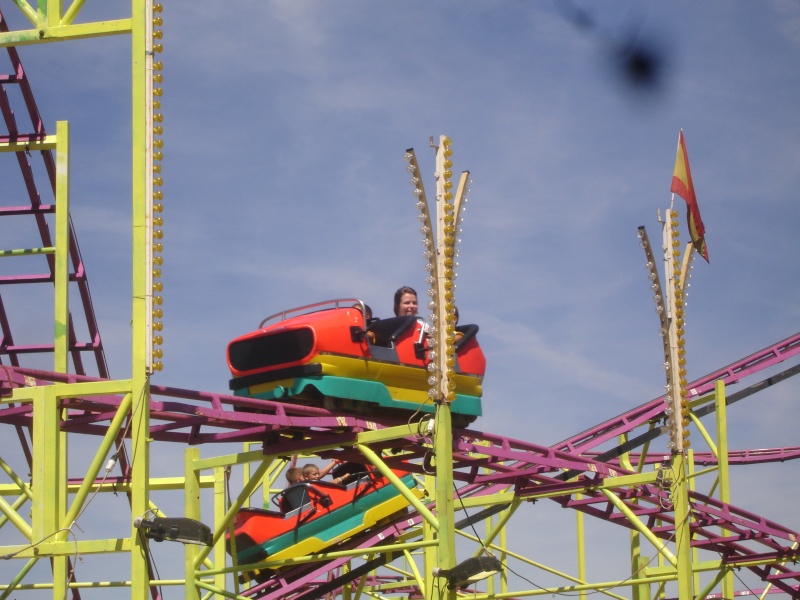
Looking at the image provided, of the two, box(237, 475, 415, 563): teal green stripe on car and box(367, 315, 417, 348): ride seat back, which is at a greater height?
box(367, 315, 417, 348): ride seat back

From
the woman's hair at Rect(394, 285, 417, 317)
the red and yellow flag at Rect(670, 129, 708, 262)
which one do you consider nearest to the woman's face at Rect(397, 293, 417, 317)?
the woman's hair at Rect(394, 285, 417, 317)

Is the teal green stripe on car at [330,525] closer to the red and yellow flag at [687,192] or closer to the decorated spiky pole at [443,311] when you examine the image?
the decorated spiky pole at [443,311]

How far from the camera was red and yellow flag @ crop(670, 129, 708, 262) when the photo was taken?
16781 millimetres

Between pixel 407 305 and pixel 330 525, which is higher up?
pixel 407 305

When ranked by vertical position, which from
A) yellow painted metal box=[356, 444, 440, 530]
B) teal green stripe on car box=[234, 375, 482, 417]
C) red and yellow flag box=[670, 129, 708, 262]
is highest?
red and yellow flag box=[670, 129, 708, 262]

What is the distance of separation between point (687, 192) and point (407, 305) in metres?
3.62

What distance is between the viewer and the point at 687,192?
16.9 meters

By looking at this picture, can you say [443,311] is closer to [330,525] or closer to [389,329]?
[389,329]

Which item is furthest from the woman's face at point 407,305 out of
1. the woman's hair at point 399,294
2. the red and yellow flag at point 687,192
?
the red and yellow flag at point 687,192

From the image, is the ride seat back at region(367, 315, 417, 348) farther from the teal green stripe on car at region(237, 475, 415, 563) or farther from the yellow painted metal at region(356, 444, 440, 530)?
the teal green stripe on car at region(237, 475, 415, 563)

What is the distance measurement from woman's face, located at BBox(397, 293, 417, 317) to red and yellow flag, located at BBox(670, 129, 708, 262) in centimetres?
334

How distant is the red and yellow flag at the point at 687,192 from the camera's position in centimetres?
1678

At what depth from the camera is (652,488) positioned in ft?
60.1

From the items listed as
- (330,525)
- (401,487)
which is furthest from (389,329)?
(330,525)
